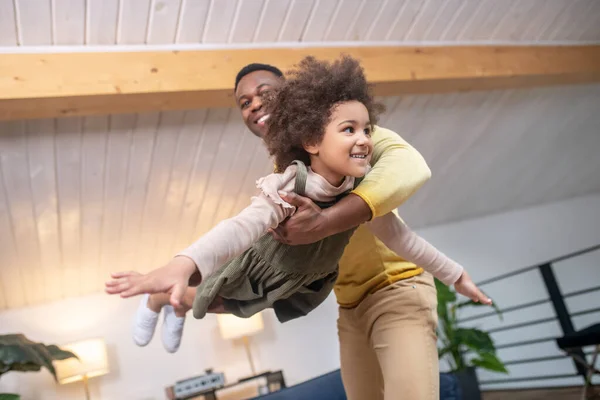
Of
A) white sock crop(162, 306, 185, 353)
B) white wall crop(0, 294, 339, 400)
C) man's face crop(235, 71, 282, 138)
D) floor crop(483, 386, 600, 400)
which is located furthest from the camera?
white wall crop(0, 294, 339, 400)

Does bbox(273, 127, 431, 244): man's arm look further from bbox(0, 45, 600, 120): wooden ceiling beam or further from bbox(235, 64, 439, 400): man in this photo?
bbox(0, 45, 600, 120): wooden ceiling beam

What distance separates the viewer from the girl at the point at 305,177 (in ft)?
3.91

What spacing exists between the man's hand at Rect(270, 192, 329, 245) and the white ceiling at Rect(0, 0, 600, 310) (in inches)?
75.6

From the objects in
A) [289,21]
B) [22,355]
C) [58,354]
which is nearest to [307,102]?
[289,21]

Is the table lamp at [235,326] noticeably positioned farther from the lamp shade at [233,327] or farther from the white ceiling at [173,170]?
the white ceiling at [173,170]

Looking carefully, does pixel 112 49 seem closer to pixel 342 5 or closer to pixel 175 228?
pixel 342 5

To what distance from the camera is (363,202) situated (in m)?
1.16

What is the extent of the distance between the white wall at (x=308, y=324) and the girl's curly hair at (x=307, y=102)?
3739 mm

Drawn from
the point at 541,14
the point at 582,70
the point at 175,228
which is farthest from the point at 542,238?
the point at 175,228

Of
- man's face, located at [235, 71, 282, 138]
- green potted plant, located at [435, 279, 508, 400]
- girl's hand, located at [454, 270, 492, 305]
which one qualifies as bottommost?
green potted plant, located at [435, 279, 508, 400]

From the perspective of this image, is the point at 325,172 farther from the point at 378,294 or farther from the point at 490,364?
the point at 490,364

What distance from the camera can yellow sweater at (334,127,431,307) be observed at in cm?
120

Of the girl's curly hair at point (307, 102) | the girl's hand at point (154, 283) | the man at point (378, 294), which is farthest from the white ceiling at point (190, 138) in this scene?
the girl's hand at point (154, 283)

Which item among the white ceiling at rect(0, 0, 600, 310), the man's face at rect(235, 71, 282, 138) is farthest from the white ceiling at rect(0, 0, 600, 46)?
the man's face at rect(235, 71, 282, 138)
